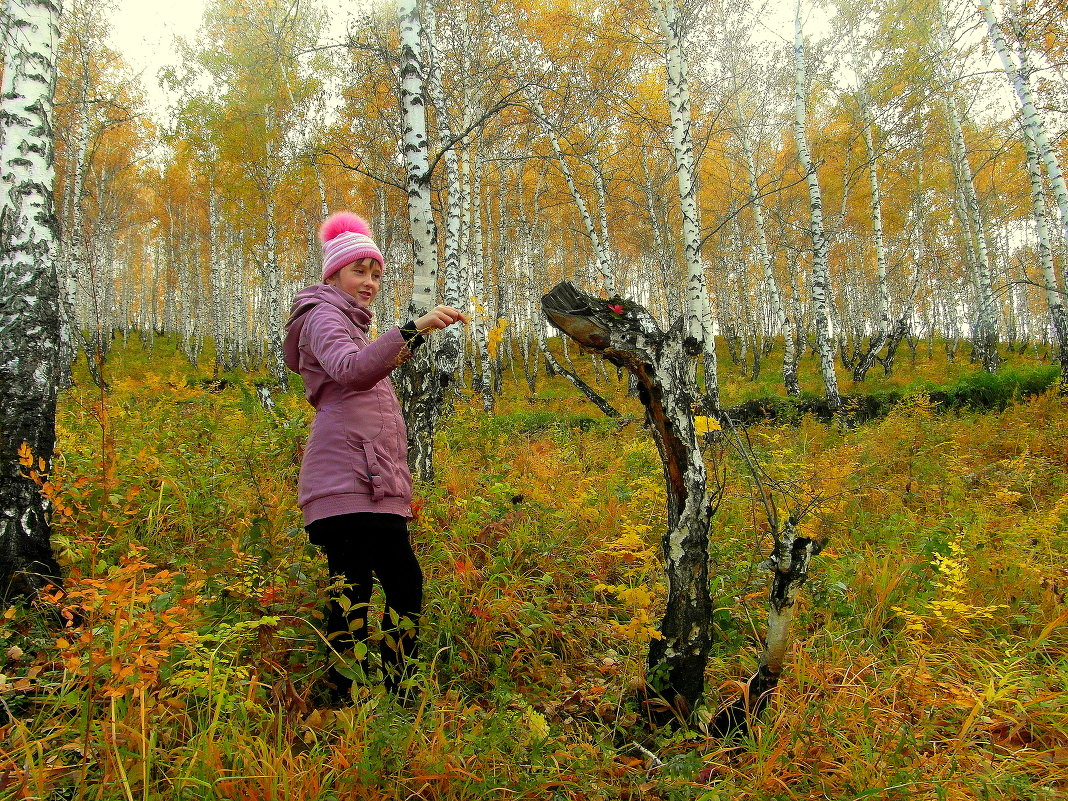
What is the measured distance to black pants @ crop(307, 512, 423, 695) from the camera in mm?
1975

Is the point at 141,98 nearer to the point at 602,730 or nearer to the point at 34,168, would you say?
the point at 34,168

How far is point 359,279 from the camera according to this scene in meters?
2.19

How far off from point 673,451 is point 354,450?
124 cm

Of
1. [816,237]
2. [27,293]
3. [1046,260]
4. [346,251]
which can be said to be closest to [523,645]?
[346,251]

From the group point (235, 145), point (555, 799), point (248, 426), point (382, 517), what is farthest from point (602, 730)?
point (235, 145)

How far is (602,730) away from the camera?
225cm

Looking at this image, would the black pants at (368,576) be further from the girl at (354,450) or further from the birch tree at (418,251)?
the birch tree at (418,251)

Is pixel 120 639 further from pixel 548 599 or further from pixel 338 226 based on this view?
pixel 548 599

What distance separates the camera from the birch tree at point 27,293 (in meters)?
2.49

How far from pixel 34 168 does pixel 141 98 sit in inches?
676

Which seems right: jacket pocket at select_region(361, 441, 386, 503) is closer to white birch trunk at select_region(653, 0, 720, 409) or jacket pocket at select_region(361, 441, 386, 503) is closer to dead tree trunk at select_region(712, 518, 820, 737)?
dead tree trunk at select_region(712, 518, 820, 737)

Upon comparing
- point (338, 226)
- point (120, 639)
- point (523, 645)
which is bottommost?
point (523, 645)

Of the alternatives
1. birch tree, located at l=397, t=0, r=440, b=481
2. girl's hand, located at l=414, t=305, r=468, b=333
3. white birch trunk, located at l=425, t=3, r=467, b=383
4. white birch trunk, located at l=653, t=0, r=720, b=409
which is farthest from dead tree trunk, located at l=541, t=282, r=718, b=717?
white birch trunk, located at l=653, t=0, r=720, b=409

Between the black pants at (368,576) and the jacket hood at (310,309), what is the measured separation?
26.5 inches
